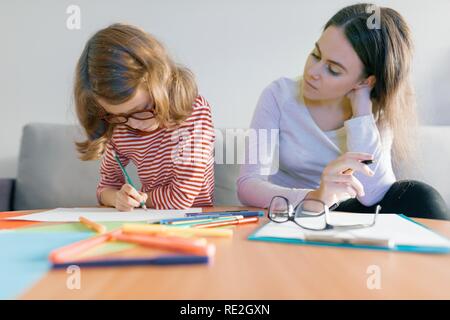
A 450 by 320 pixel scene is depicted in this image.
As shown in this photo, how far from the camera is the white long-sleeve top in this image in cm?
99

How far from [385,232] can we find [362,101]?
510 mm

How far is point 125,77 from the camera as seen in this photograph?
2.78 ft

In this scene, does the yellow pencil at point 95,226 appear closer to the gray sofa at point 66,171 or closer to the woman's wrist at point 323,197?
the woman's wrist at point 323,197

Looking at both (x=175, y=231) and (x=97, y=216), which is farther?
(x=97, y=216)

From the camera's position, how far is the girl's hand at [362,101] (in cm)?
102

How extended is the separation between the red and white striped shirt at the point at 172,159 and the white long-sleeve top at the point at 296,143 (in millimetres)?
104

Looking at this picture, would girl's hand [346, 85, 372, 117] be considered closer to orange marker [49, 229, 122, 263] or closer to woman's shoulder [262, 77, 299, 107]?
woman's shoulder [262, 77, 299, 107]

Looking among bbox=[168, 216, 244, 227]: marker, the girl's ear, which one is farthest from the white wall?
bbox=[168, 216, 244, 227]: marker

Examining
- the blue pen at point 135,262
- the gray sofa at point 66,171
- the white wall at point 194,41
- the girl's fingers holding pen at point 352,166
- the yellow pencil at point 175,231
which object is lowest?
the gray sofa at point 66,171

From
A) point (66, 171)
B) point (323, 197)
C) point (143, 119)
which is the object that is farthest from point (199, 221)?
point (66, 171)

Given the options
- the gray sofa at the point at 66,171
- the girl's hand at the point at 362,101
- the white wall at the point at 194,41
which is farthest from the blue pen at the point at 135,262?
the white wall at the point at 194,41

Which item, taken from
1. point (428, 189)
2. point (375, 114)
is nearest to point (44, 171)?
point (375, 114)

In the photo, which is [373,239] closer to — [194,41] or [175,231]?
[175,231]
